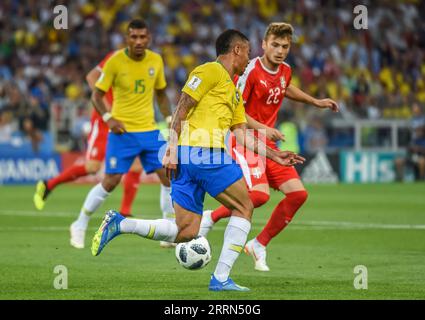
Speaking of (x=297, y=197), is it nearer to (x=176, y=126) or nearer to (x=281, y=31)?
(x=281, y=31)

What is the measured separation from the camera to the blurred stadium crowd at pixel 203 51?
89.4 ft

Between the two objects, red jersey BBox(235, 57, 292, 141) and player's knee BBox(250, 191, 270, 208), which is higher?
red jersey BBox(235, 57, 292, 141)

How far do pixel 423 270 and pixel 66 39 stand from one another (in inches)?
809

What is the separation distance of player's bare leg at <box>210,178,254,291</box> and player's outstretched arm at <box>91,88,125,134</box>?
13.4 feet

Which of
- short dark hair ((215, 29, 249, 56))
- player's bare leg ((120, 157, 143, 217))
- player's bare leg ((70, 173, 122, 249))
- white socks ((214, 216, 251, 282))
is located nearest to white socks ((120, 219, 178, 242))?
white socks ((214, 216, 251, 282))

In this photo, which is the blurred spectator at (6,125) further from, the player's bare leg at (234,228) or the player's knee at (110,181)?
the player's bare leg at (234,228)

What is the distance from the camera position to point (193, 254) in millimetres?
9172

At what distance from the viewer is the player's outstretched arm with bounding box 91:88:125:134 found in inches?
515

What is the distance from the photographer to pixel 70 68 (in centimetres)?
2875

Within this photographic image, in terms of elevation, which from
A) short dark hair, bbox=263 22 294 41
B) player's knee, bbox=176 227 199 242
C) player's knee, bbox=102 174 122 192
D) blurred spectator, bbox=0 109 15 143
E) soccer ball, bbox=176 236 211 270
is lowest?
soccer ball, bbox=176 236 211 270

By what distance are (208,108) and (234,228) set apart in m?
1.08

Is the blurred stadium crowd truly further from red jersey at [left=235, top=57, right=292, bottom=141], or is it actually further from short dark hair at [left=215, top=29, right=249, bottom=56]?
short dark hair at [left=215, top=29, right=249, bottom=56]

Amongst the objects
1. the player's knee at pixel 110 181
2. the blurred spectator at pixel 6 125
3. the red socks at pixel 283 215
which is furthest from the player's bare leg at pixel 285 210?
the blurred spectator at pixel 6 125

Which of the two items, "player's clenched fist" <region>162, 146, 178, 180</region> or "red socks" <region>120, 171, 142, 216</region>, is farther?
"red socks" <region>120, 171, 142, 216</region>
